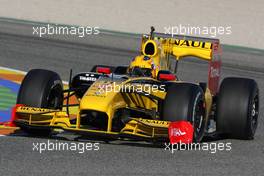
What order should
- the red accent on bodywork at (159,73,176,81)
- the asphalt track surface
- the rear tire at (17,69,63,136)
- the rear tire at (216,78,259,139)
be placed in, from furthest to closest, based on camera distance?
the red accent on bodywork at (159,73,176,81), the rear tire at (216,78,259,139), the rear tire at (17,69,63,136), the asphalt track surface

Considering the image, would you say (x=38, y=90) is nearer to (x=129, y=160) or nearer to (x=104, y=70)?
(x=104, y=70)

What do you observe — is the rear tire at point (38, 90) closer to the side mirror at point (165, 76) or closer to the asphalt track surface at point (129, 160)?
the asphalt track surface at point (129, 160)

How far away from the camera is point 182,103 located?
9961 mm

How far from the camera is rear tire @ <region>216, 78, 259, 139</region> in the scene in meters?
10.7

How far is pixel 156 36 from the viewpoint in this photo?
12734 millimetres

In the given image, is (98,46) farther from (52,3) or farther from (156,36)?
(156,36)

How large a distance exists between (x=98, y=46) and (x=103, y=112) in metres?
13.0

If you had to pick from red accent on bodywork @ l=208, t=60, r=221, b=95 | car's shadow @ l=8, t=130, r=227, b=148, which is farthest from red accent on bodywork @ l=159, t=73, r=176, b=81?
red accent on bodywork @ l=208, t=60, r=221, b=95

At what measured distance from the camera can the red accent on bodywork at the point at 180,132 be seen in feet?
31.6

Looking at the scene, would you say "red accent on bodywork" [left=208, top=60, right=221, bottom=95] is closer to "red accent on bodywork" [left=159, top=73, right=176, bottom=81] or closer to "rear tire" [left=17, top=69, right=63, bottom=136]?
"red accent on bodywork" [left=159, top=73, right=176, bottom=81]

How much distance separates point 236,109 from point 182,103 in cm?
105

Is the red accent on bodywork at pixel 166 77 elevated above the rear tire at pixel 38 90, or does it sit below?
above

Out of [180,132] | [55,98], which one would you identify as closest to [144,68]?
[55,98]

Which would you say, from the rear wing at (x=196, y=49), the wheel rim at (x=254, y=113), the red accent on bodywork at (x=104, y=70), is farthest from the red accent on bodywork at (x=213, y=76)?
the red accent on bodywork at (x=104, y=70)
